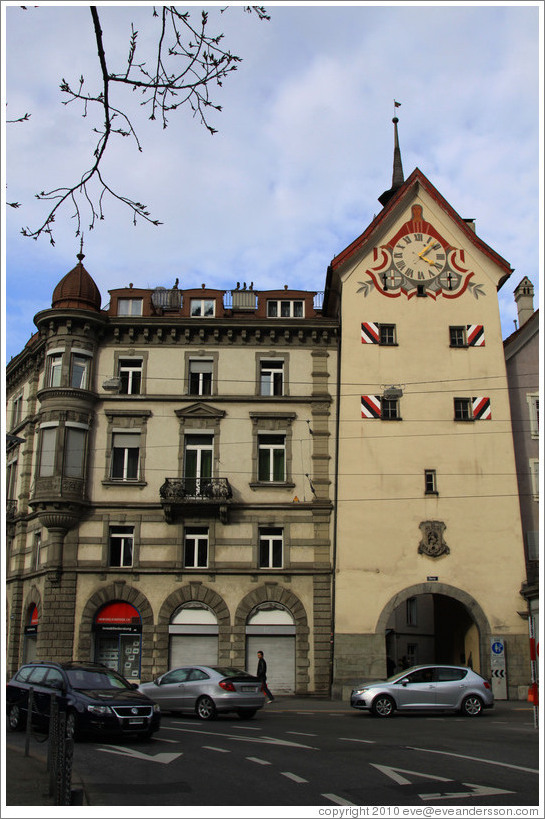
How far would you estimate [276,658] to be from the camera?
3400 cm

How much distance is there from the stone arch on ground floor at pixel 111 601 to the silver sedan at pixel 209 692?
9.40 metres

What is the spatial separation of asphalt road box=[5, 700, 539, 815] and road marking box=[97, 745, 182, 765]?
18 mm

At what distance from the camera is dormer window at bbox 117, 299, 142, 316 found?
3859 centimetres

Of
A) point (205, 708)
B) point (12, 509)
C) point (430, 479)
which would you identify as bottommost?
point (205, 708)

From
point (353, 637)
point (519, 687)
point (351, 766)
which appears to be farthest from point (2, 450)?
point (519, 687)

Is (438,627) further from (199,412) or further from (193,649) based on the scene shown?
(199,412)

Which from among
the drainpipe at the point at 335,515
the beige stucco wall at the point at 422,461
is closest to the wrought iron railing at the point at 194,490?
the drainpipe at the point at 335,515

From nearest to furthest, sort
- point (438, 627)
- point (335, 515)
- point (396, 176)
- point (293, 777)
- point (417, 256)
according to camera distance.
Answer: point (293, 777), point (335, 515), point (417, 256), point (438, 627), point (396, 176)

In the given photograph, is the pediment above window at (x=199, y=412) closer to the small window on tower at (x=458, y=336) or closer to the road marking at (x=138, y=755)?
the small window on tower at (x=458, y=336)

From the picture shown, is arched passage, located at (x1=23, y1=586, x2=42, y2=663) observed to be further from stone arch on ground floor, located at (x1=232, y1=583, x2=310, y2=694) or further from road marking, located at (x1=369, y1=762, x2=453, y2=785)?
road marking, located at (x1=369, y1=762, x2=453, y2=785)

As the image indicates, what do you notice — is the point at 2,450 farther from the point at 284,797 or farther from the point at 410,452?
the point at 410,452

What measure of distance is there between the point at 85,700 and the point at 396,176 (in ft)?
138

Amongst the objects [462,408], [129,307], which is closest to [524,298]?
[462,408]

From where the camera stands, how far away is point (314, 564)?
114 ft
